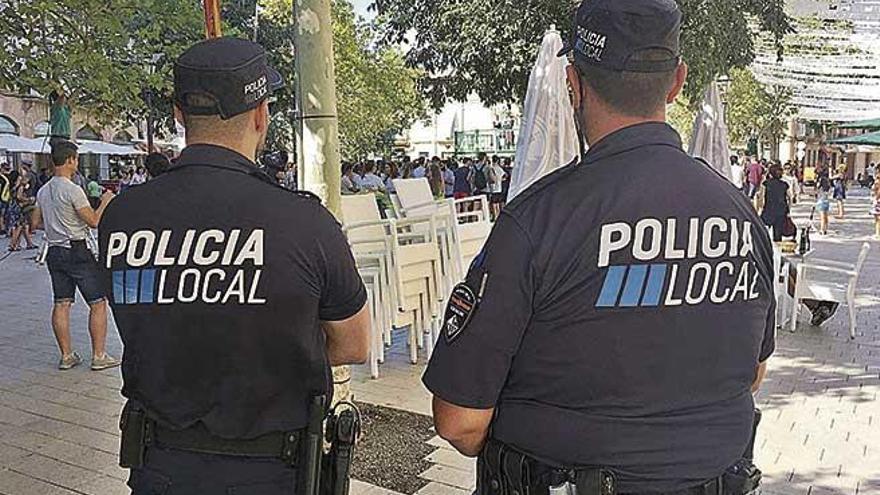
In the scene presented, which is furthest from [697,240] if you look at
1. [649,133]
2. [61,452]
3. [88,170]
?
[88,170]

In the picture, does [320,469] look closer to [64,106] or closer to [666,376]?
[666,376]

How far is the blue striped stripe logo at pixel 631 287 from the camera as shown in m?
1.52

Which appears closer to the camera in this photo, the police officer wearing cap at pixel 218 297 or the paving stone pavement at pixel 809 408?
the police officer wearing cap at pixel 218 297

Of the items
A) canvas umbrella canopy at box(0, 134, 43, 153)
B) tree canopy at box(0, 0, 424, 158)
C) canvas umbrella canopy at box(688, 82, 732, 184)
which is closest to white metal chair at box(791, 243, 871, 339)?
canvas umbrella canopy at box(688, 82, 732, 184)

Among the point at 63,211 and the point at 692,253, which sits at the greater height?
the point at 63,211

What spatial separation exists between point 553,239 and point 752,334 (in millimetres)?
506

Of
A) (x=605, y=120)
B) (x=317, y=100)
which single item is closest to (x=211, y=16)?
(x=317, y=100)

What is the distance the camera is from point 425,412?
5105 millimetres

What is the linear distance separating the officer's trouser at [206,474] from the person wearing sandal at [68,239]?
417 centimetres

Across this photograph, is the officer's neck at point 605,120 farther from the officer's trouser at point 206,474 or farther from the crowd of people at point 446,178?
the crowd of people at point 446,178

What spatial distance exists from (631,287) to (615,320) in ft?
0.23

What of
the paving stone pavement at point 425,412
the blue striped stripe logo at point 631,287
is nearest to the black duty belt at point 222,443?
the blue striped stripe logo at point 631,287

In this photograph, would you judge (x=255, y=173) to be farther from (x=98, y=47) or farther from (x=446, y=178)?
(x=446, y=178)

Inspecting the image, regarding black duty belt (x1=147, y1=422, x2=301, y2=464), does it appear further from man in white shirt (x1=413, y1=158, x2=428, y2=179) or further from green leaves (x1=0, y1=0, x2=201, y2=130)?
man in white shirt (x1=413, y1=158, x2=428, y2=179)
